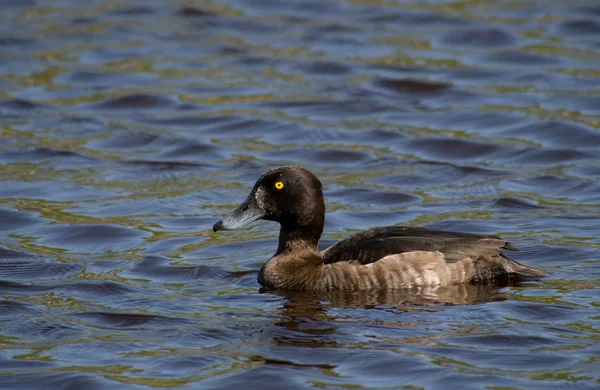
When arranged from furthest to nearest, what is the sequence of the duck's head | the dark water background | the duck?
the duck's head < the duck < the dark water background

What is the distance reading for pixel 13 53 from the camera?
18359 mm

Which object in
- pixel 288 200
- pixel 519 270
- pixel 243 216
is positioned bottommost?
pixel 519 270

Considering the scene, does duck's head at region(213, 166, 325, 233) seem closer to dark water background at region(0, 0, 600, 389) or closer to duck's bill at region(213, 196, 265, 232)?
duck's bill at region(213, 196, 265, 232)

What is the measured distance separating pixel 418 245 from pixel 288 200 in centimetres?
113

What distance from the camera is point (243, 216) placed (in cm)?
984

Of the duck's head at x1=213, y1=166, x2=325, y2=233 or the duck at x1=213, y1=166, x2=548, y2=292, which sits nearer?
the duck at x1=213, y1=166, x2=548, y2=292

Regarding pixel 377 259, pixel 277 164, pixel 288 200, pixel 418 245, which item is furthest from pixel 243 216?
pixel 277 164

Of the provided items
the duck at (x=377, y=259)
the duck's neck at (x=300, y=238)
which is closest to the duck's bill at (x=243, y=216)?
the duck at (x=377, y=259)

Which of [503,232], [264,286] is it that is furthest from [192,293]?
[503,232]

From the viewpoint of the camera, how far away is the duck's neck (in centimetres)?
972

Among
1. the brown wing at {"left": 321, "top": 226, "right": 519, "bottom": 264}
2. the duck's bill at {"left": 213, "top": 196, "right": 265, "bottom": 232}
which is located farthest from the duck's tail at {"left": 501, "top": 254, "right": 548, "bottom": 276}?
the duck's bill at {"left": 213, "top": 196, "right": 265, "bottom": 232}

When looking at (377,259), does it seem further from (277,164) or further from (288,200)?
(277,164)

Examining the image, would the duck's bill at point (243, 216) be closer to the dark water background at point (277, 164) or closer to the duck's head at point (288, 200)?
the duck's head at point (288, 200)

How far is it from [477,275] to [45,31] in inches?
469
